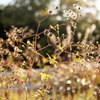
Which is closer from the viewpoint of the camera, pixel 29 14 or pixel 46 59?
pixel 46 59

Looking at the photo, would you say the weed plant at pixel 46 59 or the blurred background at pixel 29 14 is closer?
the weed plant at pixel 46 59

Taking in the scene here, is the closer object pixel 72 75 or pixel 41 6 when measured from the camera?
pixel 72 75

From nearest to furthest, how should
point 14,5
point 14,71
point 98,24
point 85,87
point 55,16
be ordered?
point 14,71, point 85,87, point 55,16, point 14,5, point 98,24

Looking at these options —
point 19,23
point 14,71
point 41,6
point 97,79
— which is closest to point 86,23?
point 41,6

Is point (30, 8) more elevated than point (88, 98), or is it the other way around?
point (30, 8)

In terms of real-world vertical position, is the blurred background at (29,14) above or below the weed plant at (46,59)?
above

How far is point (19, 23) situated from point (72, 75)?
8.28 meters

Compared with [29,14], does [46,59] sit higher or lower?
lower

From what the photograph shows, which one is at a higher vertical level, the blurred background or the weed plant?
the blurred background

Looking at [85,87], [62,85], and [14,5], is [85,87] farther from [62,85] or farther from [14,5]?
[14,5]

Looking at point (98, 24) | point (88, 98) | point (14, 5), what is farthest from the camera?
point (98, 24)

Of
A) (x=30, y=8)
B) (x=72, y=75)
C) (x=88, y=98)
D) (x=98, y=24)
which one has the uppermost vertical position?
(x=30, y=8)

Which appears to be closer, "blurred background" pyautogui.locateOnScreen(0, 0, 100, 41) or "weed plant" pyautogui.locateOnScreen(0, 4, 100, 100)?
"weed plant" pyautogui.locateOnScreen(0, 4, 100, 100)

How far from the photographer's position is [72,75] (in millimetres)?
5453
